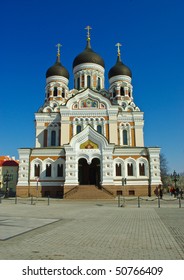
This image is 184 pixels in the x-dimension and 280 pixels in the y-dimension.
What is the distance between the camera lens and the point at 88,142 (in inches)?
1321

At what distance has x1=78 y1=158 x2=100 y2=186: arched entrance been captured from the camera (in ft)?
117

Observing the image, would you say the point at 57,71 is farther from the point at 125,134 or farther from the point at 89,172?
the point at 89,172

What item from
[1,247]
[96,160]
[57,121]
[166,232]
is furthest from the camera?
[57,121]

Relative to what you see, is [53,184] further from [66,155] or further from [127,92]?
[127,92]

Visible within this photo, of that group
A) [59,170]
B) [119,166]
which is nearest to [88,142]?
[119,166]

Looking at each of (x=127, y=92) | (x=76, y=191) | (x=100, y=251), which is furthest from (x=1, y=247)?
(x=127, y=92)

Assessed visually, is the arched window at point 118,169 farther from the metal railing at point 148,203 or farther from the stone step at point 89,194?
the metal railing at point 148,203

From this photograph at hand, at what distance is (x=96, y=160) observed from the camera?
35.9 metres

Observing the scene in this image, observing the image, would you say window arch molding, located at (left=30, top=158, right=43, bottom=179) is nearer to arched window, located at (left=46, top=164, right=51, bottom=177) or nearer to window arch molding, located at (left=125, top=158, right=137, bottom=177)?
arched window, located at (left=46, top=164, right=51, bottom=177)

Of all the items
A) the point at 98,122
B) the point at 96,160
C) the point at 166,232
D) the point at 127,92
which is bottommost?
the point at 166,232

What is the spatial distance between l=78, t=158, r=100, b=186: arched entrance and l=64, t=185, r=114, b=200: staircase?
15.1 feet

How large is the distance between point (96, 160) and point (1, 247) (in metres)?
28.9

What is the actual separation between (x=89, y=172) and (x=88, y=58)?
783 inches

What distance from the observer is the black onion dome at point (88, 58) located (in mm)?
44406
